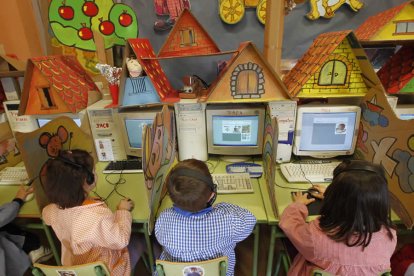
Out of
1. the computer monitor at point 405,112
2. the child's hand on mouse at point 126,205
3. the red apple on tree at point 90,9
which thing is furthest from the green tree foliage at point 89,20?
the computer monitor at point 405,112

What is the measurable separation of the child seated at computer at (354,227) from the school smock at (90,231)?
807mm

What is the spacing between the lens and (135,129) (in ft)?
5.61

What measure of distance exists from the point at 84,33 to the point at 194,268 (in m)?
2.18

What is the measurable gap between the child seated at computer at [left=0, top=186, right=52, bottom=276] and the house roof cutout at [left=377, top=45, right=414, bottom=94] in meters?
2.18

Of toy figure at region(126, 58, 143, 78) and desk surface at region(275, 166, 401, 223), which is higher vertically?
toy figure at region(126, 58, 143, 78)

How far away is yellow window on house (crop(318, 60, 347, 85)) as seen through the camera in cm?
151

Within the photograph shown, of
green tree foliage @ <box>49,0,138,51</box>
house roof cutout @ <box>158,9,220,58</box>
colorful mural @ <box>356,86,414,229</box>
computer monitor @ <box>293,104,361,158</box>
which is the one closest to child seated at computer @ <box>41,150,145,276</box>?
house roof cutout @ <box>158,9,220,58</box>

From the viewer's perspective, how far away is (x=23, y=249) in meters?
1.50

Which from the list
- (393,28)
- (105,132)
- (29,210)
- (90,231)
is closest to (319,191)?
(393,28)

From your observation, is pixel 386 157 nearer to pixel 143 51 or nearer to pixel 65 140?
pixel 143 51

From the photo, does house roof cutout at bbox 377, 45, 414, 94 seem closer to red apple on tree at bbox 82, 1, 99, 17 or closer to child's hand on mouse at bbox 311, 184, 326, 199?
child's hand on mouse at bbox 311, 184, 326, 199

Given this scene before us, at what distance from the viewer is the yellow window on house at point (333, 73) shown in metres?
1.51

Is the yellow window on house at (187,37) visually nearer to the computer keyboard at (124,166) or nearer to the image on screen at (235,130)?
the image on screen at (235,130)

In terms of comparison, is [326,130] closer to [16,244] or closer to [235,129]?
[235,129]
